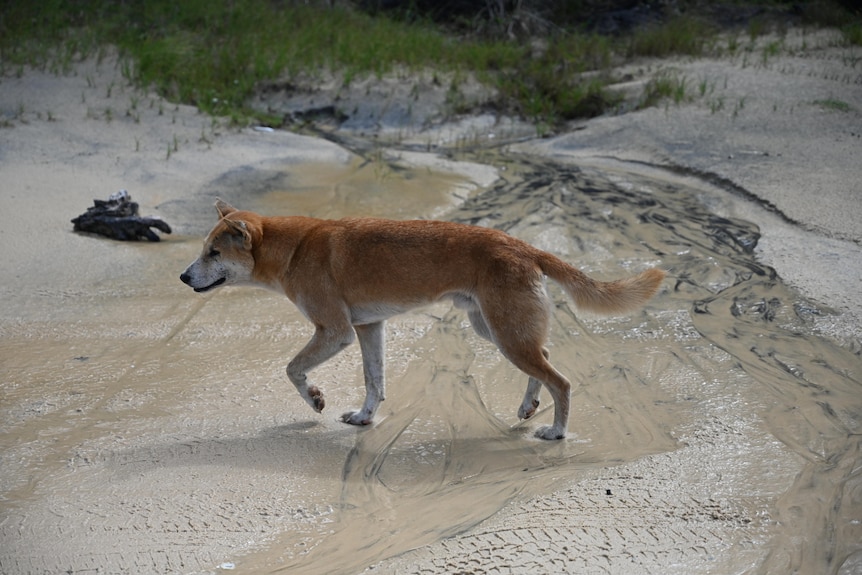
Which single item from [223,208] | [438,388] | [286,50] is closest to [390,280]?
[438,388]

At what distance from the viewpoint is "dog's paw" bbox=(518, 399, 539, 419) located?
5.32 meters

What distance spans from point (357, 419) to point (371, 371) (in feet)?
1.06

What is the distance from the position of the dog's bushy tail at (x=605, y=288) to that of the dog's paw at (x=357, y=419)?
58.6 inches

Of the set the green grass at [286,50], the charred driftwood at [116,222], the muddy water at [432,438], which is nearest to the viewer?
the muddy water at [432,438]

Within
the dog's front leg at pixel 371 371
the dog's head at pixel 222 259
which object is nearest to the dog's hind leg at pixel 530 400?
the dog's front leg at pixel 371 371

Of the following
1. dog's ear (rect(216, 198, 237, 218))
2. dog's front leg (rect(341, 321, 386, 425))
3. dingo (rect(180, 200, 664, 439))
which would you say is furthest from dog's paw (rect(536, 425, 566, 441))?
dog's ear (rect(216, 198, 237, 218))

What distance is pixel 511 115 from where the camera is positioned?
13344 millimetres

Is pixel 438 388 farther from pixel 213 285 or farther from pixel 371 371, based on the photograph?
pixel 213 285

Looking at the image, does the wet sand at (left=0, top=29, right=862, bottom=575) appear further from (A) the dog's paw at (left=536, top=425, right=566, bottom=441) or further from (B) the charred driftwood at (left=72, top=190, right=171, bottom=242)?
(B) the charred driftwood at (left=72, top=190, right=171, bottom=242)

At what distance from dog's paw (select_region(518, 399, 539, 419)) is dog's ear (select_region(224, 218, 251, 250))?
6.69 ft

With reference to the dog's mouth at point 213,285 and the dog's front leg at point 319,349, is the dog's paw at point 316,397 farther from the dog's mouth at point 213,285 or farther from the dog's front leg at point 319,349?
the dog's mouth at point 213,285

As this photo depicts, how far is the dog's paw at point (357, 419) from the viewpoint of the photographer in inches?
212

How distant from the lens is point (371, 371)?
5.46 m

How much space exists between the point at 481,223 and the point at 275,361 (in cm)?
330
